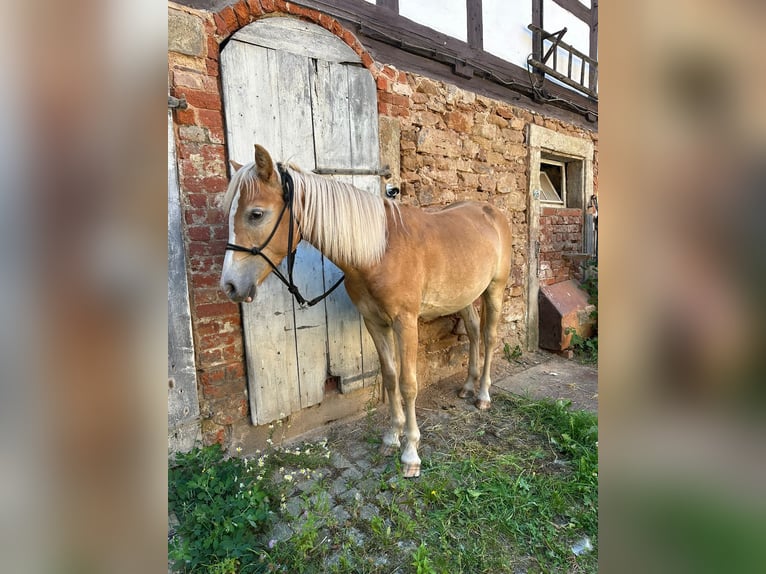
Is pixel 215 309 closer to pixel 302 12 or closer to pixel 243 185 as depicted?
pixel 243 185

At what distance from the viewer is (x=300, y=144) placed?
2.45 metres

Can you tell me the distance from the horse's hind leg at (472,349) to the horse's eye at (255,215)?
2010 mm

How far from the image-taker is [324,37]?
2479 mm

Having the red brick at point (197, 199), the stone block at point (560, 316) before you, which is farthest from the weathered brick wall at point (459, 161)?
the red brick at point (197, 199)

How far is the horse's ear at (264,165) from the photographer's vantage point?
1.75 m

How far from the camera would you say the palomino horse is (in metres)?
1.81

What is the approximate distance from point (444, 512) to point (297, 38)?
278cm
